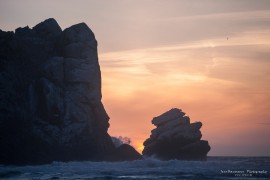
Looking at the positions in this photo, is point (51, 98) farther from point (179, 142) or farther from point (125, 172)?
point (179, 142)

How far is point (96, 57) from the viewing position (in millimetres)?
88750

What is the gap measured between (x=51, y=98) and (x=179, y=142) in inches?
1271

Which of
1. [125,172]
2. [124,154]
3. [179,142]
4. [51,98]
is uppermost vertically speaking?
[51,98]

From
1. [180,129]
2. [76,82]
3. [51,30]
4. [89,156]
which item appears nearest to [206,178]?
[89,156]

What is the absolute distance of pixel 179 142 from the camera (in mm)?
94875

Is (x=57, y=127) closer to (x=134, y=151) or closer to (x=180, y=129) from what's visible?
(x=134, y=151)

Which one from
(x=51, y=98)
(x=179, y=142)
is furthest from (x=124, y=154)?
(x=51, y=98)

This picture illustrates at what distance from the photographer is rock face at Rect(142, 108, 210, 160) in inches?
3716

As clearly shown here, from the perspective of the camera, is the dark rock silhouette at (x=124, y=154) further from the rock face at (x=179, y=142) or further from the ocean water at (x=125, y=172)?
the rock face at (x=179, y=142)

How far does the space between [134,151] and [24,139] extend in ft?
80.5

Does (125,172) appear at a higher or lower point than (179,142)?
lower

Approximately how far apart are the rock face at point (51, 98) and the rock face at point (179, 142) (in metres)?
15.1

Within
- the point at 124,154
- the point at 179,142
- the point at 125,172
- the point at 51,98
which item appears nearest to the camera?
the point at 125,172

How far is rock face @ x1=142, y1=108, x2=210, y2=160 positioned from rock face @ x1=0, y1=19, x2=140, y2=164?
15093mm
